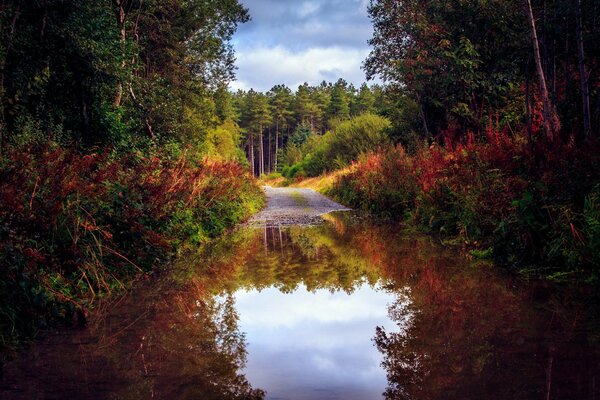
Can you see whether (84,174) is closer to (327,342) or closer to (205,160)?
(327,342)

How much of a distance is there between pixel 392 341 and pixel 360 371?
0.74 meters

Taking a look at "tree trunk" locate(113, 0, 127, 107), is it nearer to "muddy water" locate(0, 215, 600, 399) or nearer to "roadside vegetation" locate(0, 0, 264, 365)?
"roadside vegetation" locate(0, 0, 264, 365)

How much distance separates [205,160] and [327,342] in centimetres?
1285

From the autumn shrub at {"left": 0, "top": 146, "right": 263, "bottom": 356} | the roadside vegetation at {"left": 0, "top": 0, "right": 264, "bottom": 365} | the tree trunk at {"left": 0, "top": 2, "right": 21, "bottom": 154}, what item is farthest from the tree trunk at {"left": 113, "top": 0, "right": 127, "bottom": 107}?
the autumn shrub at {"left": 0, "top": 146, "right": 263, "bottom": 356}

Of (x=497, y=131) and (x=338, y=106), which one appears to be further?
(x=338, y=106)

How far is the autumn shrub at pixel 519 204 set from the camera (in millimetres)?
6723

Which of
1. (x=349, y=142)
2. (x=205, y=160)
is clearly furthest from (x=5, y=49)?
(x=349, y=142)

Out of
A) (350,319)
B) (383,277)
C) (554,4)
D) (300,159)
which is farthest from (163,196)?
(300,159)

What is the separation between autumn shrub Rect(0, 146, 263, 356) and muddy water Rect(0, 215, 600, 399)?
37 centimetres

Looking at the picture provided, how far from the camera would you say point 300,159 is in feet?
224

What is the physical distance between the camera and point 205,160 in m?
16.7

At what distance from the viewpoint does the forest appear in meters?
6.00

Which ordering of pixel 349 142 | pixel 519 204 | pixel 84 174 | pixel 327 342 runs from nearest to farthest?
pixel 327 342 → pixel 519 204 → pixel 84 174 → pixel 349 142

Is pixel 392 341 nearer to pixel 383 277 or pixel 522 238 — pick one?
pixel 383 277
